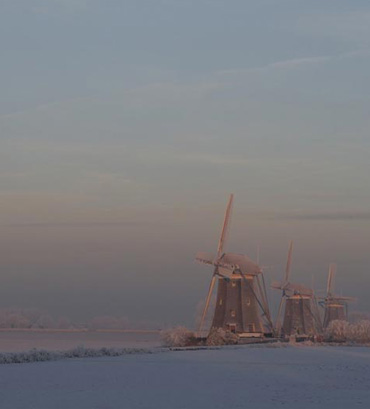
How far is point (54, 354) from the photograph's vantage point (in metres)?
34.9

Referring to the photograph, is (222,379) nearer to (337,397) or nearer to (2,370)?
(337,397)

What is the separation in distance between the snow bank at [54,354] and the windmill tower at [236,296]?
19.2 meters

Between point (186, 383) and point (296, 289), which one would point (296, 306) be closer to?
point (296, 289)

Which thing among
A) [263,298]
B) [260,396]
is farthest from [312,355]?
[263,298]

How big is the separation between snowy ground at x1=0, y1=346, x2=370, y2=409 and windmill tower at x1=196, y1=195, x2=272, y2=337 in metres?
24.8

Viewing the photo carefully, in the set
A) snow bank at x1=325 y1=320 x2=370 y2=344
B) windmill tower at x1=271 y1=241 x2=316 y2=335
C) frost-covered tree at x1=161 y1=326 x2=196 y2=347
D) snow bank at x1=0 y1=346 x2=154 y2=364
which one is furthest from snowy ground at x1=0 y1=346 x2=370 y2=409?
windmill tower at x1=271 y1=241 x2=316 y2=335

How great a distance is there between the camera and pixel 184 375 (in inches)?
1051

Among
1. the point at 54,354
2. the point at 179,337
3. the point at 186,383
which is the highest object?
the point at 186,383

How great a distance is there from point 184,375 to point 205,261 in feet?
120

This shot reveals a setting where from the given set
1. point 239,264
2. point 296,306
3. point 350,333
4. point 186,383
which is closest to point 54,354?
point 186,383

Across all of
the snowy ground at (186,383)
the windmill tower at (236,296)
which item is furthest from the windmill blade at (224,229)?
the snowy ground at (186,383)

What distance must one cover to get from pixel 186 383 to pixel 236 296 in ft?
120

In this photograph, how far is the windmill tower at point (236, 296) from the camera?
197 feet

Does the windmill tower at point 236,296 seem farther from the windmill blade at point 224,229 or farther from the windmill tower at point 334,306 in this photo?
the windmill tower at point 334,306
